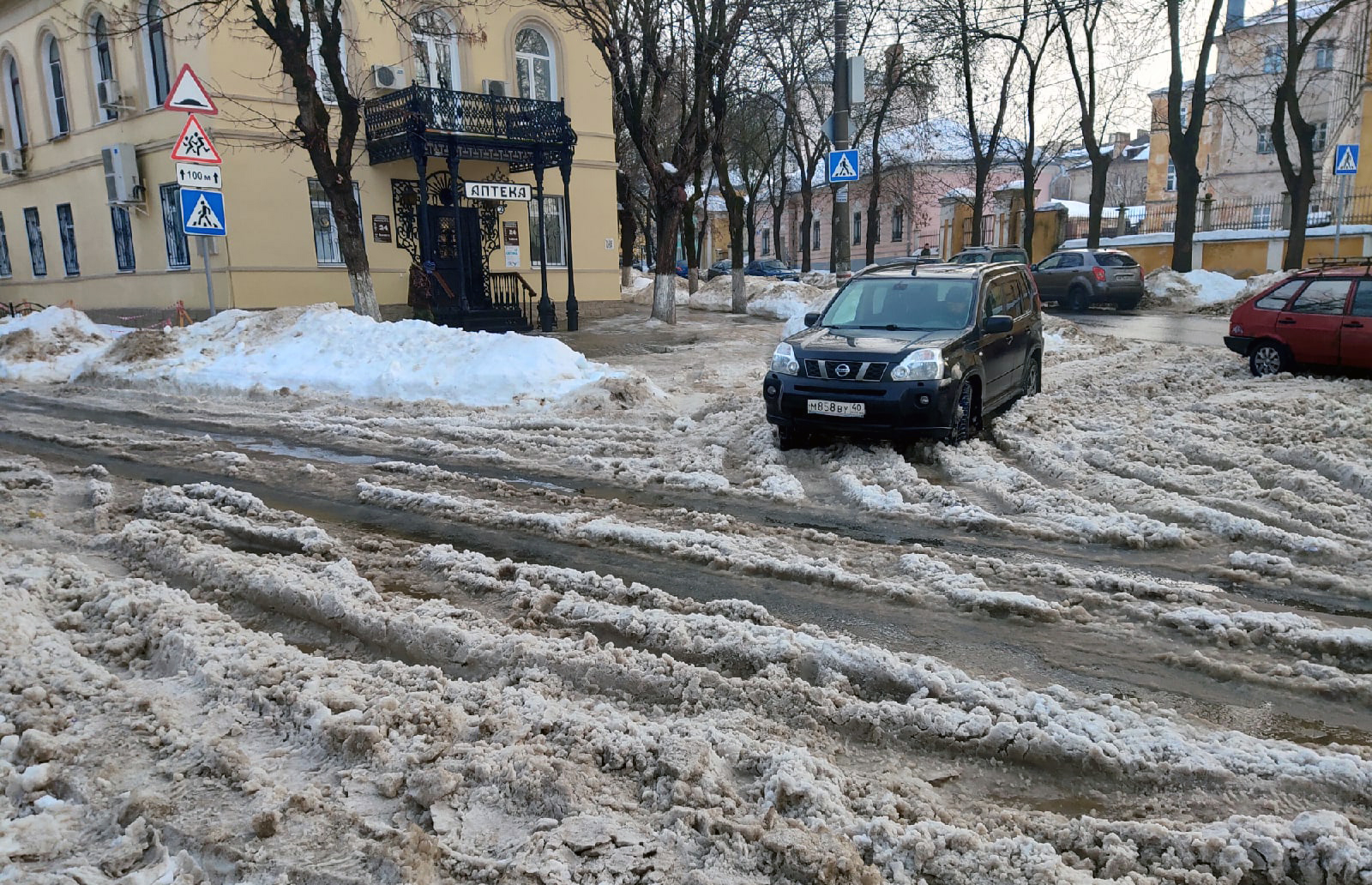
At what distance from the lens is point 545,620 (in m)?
4.49

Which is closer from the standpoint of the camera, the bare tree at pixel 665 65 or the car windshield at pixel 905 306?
the car windshield at pixel 905 306

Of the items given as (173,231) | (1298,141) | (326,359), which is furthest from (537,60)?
(1298,141)

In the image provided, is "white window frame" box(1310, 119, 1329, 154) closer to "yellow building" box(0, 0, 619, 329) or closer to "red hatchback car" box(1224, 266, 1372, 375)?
"yellow building" box(0, 0, 619, 329)

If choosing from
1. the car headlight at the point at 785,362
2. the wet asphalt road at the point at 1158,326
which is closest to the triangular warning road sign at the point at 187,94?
the car headlight at the point at 785,362

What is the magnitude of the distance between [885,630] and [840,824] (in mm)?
1665

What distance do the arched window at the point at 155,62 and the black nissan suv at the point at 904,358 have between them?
17.5m

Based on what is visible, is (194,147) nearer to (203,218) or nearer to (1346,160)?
(203,218)

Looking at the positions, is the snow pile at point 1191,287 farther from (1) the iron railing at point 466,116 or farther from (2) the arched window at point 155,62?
(2) the arched window at point 155,62

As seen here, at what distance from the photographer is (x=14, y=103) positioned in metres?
24.7

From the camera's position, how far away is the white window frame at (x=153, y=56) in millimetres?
19453

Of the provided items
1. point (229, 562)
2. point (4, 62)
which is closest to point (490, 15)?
point (4, 62)

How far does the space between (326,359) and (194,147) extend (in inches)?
122

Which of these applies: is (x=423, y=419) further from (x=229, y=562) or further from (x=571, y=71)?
(x=571, y=71)

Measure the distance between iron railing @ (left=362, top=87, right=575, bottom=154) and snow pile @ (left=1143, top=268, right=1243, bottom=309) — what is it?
695 inches
